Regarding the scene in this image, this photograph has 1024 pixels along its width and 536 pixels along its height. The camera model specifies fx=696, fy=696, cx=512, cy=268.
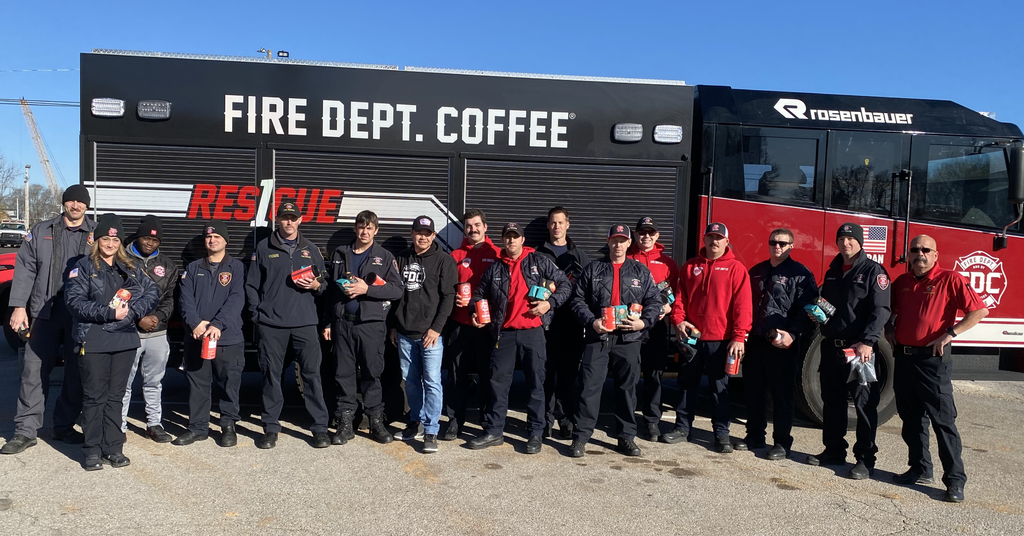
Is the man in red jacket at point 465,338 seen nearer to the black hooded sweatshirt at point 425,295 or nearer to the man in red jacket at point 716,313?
the black hooded sweatshirt at point 425,295

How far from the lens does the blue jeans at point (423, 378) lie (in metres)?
5.28

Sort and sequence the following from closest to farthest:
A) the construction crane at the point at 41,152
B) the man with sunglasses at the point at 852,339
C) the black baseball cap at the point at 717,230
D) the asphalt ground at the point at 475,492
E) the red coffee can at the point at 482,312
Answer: the asphalt ground at the point at 475,492, the man with sunglasses at the point at 852,339, the red coffee can at the point at 482,312, the black baseball cap at the point at 717,230, the construction crane at the point at 41,152

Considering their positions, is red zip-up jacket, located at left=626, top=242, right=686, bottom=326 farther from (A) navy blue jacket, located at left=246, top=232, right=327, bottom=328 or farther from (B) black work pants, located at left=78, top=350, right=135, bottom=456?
(B) black work pants, located at left=78, top=350, right=135, bottom=456

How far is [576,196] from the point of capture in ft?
19.9

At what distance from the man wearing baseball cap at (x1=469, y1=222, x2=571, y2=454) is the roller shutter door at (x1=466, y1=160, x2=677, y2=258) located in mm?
753

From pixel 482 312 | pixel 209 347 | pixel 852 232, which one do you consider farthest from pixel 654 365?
pixel 209 347

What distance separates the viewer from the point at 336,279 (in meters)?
5.23

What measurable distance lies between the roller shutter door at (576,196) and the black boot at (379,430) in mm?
1789

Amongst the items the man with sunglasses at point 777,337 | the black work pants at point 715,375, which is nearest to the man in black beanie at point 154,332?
the black work pants at point 715,375

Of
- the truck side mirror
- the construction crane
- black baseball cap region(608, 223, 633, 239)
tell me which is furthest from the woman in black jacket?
the construction crane

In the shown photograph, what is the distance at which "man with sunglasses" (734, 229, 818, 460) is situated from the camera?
521 cm

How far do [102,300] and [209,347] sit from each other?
30.1 inches

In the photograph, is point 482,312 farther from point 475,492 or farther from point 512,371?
point 475,492

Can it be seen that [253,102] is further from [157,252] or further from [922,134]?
[922,134]
